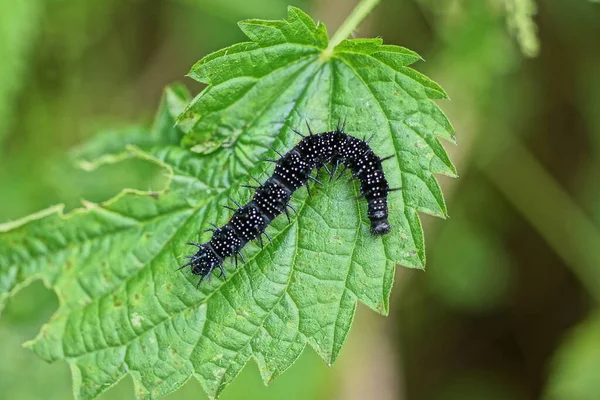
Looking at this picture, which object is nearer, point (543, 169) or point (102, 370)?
point (102, 370)

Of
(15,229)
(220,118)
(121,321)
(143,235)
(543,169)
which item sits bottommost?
(543,169)

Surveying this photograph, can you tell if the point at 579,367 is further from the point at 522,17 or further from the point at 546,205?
the point at 522,17

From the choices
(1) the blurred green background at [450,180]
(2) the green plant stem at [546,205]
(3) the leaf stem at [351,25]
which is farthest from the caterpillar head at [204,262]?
(2) the green plant stem at [546,205]

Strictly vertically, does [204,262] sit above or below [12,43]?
below

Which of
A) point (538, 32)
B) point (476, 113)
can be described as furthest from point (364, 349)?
point (538, 32)

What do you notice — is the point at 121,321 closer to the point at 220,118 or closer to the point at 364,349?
the point at 220,118

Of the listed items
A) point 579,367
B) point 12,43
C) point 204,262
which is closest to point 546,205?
point 579,367
